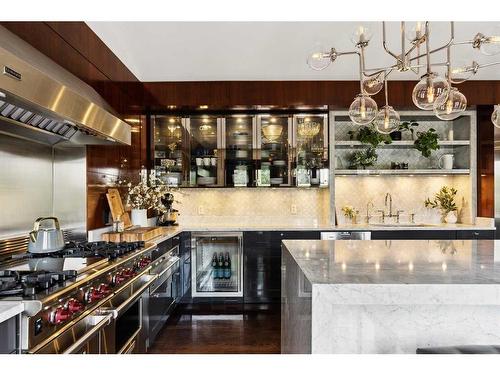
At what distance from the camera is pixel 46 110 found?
1.80m

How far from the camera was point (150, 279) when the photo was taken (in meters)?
2.99

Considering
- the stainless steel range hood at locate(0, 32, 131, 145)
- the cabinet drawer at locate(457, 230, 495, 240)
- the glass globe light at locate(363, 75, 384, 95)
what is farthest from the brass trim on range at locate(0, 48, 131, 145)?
the cabinet drawer at locate(457, 230, 495, 240)

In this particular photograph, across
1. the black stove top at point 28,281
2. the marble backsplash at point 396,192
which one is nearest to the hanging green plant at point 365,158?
the marble backsplash at point 396,192

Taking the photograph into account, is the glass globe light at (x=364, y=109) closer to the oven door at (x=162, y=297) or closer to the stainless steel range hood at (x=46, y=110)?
the stainless steel range hood at (x=46, y=110)

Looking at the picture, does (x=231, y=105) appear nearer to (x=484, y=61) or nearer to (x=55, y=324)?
(x=484, y=61)

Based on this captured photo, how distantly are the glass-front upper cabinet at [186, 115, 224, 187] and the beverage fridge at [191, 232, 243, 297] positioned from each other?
27.3 inches

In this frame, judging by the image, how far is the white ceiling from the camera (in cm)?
362

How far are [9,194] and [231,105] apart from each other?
274 centimetres

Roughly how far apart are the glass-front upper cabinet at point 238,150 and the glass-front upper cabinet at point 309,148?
537mm

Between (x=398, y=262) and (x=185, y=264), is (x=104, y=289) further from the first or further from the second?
(x=185, y=264)

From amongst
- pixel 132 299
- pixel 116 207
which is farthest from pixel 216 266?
pixel 132 299

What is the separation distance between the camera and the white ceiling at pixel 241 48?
3.62 metres

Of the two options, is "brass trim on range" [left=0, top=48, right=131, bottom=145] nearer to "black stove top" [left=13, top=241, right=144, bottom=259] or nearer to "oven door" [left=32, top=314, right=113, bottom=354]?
"black stove top" [left=13, top=241, right=144, bottom=259]

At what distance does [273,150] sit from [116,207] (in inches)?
79.2
